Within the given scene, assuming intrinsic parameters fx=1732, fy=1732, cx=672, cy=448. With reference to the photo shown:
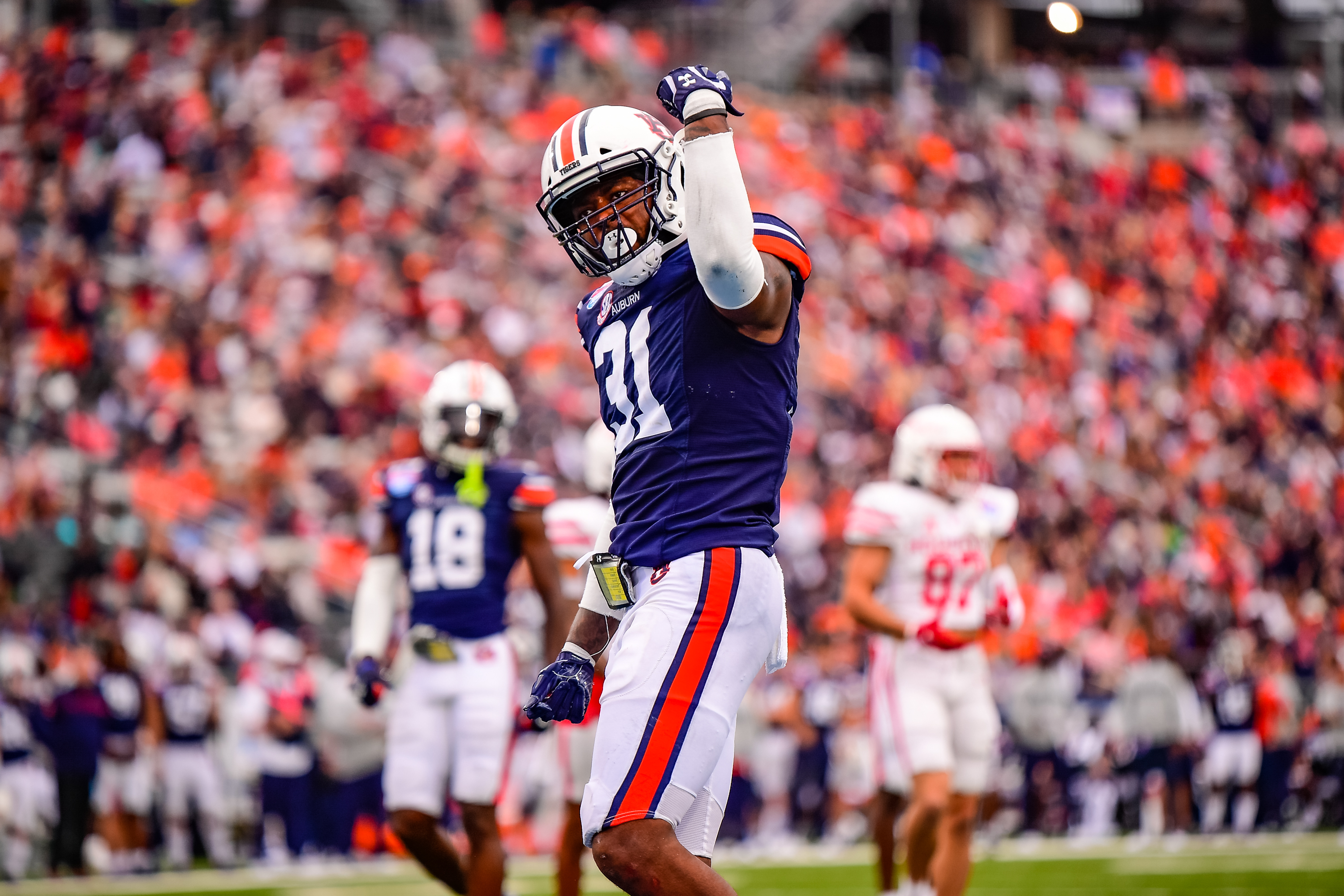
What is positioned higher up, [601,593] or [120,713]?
[601,593]

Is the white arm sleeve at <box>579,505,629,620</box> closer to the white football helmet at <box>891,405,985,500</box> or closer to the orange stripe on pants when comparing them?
the orange stripe on pants

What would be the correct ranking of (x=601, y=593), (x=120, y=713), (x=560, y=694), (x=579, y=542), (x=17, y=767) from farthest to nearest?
(x=120, y=713) → (x=17, y=767) → (x=579, y=542) → (x=601, y=593) → (x=560, y=694)

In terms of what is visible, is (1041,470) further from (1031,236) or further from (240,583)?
(240,583)

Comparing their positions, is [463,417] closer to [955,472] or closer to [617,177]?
[955,472]

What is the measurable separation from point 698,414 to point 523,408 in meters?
12.8

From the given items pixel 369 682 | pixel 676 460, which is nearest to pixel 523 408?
pixel 369 682

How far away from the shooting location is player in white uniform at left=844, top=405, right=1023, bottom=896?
286 inches

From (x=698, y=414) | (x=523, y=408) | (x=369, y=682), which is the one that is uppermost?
(x=523, y=408)

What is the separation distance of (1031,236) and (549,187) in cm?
2021

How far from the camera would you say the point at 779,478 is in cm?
409

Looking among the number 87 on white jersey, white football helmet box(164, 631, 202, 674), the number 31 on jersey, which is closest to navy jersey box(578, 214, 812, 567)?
the number 31 on jersey

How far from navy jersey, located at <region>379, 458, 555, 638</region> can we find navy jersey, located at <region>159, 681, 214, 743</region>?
6.22 metres

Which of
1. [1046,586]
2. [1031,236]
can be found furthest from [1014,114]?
[1046,586]

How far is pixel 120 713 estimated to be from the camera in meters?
12.4
